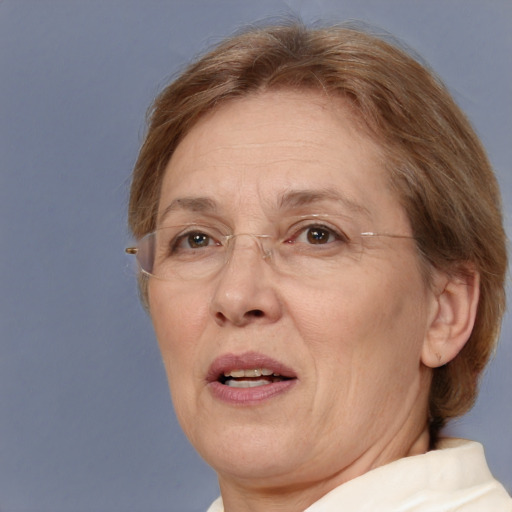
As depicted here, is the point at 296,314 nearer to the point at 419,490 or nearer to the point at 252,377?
the point at 252,377

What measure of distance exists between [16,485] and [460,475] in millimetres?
2175

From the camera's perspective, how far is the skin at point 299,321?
8.65 feet

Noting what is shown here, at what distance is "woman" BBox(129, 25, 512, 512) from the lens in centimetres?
264

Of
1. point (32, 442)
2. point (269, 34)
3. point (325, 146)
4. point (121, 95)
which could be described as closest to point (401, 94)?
Result: point (325, 146)

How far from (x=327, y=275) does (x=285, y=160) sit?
0.95ft

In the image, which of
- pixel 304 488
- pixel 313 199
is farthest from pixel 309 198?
pixel 304 488

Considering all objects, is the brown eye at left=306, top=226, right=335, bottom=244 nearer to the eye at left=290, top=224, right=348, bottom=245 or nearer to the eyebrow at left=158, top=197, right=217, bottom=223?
the eye at left=290, top=224, right=348, bottom=245

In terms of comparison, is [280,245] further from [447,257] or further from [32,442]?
[32,442]

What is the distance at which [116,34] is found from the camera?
14.6 ft

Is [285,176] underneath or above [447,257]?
above

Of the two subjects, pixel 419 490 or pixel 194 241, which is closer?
pixel 419 490

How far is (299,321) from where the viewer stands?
2.63 m

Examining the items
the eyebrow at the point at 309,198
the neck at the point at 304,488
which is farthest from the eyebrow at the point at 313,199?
the neck at the point at 304,488

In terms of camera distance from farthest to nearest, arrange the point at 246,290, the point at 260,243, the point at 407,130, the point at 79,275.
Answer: the point at 79,275, the point at 407,130, the point at 260,243, the point at 246,290
